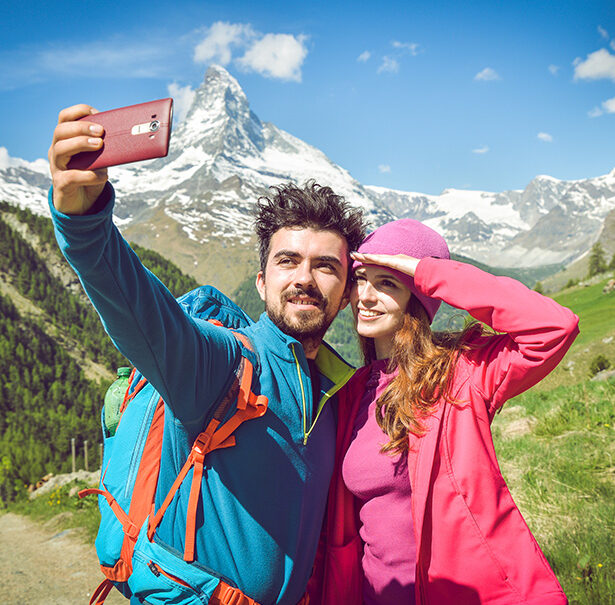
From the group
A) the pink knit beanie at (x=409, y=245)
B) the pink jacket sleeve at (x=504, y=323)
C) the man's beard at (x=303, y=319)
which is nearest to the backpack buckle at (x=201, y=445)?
the man's beard at (x=303, y=319)

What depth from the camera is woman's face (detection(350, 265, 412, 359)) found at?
3.65 metres

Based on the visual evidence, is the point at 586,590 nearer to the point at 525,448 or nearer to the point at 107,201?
the point at 525,448

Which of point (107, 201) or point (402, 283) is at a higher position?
point (107, 201)

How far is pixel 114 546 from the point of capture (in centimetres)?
271

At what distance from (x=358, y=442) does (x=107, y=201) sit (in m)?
2.38

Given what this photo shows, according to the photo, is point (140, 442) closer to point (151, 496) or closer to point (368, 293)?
point (151, 496)

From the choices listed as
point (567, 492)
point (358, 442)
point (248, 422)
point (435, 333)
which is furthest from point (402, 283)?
point (567, 492)

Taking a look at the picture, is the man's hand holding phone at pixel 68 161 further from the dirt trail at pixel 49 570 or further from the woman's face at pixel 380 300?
the dirt trail at pixel 49 570

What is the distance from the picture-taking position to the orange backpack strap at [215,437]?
8.15 ft

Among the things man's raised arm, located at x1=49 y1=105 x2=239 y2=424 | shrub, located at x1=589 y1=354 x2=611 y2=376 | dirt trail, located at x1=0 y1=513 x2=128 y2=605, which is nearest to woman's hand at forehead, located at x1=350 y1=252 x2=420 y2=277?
man's raised arm, located at x1=49 y1=105 x2=239 y2=424

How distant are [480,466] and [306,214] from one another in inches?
82.3

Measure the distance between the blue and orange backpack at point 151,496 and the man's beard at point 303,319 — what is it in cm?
46

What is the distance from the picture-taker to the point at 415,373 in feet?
10.8

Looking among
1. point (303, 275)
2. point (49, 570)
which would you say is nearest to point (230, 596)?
point (303, 275)
